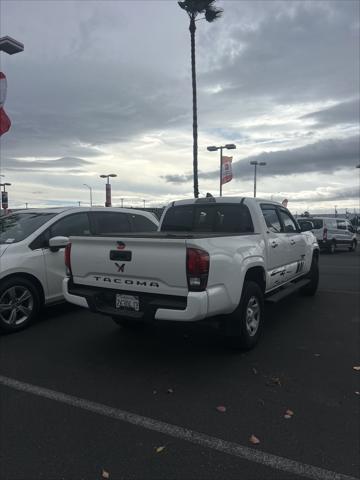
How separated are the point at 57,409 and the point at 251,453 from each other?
1.72m

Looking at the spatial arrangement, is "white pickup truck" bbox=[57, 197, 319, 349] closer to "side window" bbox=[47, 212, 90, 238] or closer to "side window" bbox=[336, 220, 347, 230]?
"side window" bbox=[47, 212, 90, 238]

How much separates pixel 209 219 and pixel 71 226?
236cm

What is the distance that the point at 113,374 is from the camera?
424 centimetres

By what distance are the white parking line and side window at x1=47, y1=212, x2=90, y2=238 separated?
2.80m

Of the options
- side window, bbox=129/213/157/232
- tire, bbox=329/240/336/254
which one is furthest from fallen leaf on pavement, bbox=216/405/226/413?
tire, bbox=329/240/336/254

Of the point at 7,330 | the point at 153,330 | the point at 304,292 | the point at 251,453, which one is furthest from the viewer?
the point at 304,292

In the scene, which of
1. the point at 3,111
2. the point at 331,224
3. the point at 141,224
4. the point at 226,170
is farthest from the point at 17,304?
the point at 226,170

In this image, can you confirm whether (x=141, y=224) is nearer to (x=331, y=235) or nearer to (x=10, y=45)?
(x=10, y=45)

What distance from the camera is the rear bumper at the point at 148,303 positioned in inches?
153

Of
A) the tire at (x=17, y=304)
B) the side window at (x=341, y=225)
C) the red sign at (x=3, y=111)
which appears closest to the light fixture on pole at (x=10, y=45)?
the red sign at (x=3, y=111)

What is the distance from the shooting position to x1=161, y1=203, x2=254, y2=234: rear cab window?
5.82 metres

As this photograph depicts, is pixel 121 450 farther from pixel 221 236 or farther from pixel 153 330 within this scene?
pixel 153 330

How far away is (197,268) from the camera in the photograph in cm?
388

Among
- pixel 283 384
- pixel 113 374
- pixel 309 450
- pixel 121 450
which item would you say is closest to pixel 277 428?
pixel 309 450
